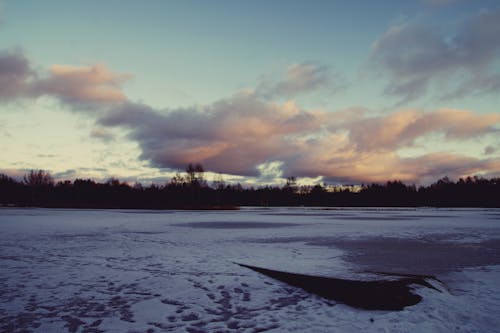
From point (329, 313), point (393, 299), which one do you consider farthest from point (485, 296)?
point (329, 313)

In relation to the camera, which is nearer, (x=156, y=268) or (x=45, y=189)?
(x=156, y=268)

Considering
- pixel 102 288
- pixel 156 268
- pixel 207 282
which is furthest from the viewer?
pixel 156 268

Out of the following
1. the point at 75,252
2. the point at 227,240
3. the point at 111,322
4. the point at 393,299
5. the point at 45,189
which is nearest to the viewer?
the point at 111,322

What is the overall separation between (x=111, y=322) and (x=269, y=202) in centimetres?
10742

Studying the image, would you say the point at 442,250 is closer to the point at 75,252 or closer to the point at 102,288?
the point at 102,288

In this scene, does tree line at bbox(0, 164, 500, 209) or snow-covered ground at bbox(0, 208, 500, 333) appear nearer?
snow-covered ground at bbox(0, 208, 500, 333)

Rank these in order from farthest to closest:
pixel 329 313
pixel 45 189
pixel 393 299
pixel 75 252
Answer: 1. pixel 45 189
2. pixel 75 252
3. pixel 393 299
4. pixel 329 313

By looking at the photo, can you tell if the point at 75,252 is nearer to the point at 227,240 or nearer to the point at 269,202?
the point at 227,240

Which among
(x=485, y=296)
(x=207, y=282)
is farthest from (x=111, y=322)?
(x=485, y=296)

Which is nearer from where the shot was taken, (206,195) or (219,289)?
(219,289)

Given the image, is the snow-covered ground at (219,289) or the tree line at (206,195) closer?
the snow-covered ground at (219,289)

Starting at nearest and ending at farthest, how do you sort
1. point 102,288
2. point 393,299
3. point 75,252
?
point 393,299
point 102,288
point 75,252

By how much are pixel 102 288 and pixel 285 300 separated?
139 inches

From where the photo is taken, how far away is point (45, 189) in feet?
325
